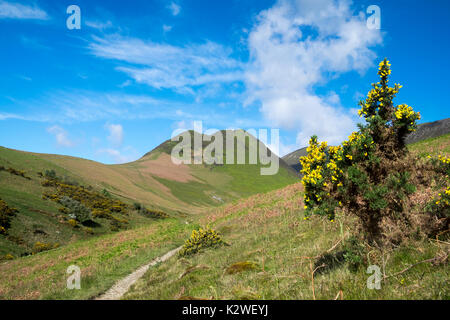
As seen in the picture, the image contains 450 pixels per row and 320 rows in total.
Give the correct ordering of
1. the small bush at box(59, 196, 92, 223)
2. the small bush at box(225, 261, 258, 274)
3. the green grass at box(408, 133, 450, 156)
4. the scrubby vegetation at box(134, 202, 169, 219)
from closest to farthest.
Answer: the small bush at box(225, 261, 258, 274)
the green grass at box(408, 133, 450, 156)
the small bush at box(59, 196, 92, 223)
the scrubby vegetation at box(134, 202, 169, 219)

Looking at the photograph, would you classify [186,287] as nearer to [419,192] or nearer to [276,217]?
[419,192]

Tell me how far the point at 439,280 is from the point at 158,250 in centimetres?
1903

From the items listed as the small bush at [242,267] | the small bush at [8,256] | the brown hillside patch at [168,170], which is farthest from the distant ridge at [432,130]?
the small bush at [8,256]

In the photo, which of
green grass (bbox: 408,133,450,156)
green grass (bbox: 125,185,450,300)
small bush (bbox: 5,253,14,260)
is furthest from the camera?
small bush (bbox: 5,253,14,260)

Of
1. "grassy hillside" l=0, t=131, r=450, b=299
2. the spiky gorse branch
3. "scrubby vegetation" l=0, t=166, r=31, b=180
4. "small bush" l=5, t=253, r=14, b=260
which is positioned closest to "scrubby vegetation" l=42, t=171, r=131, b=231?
"scrubby vegetation" l=0, t=166, r=31, b=180

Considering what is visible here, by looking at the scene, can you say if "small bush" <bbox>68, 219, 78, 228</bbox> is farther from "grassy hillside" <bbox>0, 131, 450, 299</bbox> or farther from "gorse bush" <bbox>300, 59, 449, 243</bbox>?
"gorse bush" <bbox>300, 59, 449, 243</bbox>

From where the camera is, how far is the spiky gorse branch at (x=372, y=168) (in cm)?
598

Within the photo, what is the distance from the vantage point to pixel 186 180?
13212cm

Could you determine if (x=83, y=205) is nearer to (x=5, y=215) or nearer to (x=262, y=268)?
(x=5, y=215)

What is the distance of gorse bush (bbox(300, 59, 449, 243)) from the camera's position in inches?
235

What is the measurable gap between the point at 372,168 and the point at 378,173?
20cm

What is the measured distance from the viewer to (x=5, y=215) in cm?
3284

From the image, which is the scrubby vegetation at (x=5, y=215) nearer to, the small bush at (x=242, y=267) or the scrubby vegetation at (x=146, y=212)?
the scrubby vegetation at (x=146, y=212)
